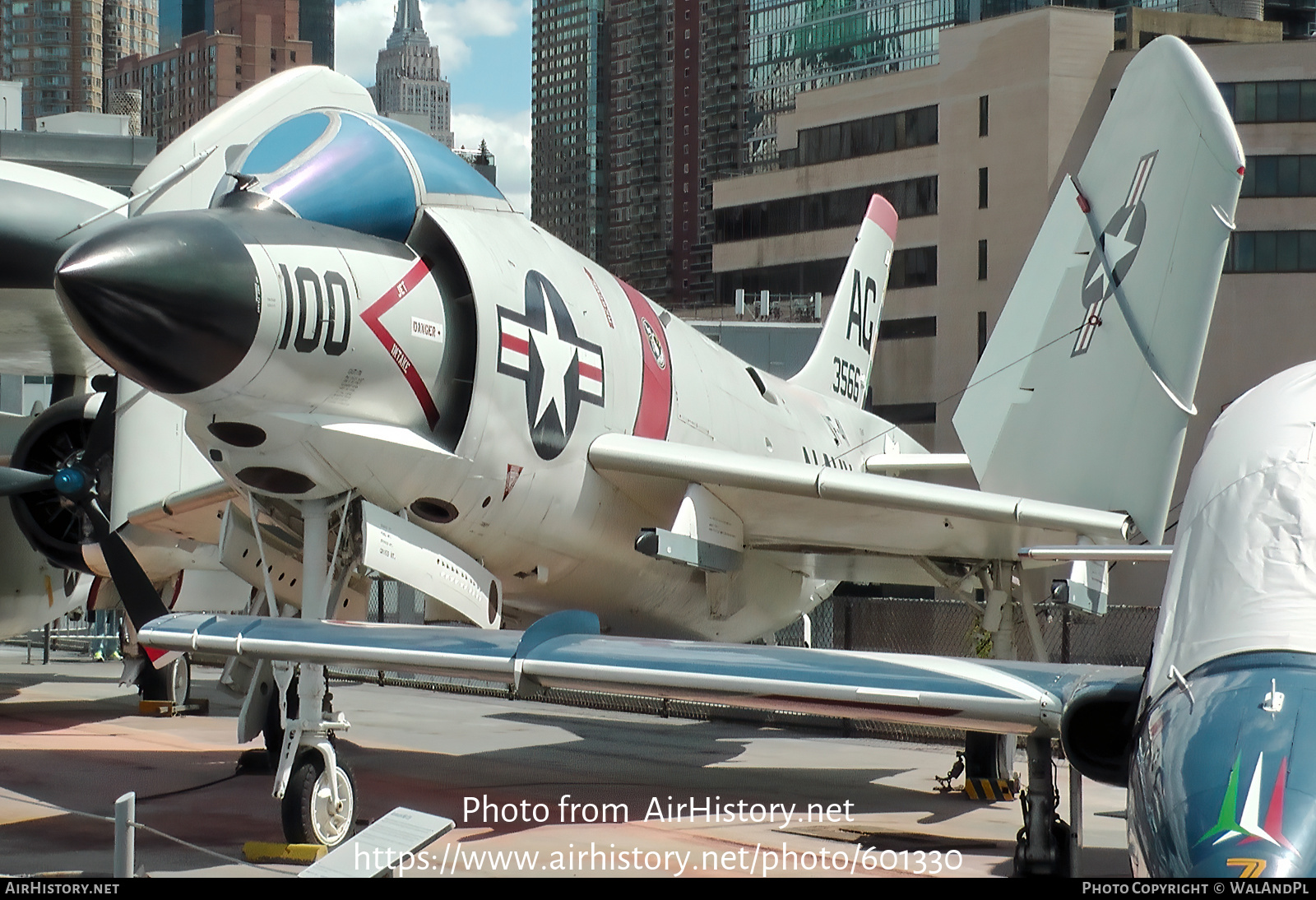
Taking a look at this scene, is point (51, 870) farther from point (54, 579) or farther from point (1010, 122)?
point (1010, 122)

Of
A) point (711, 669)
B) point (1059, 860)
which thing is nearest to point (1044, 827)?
point (1059, 860)

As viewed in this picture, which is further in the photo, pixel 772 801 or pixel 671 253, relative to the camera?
pixel 671 253

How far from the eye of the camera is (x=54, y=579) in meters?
16.7

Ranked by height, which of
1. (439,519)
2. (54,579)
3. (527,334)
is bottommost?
(54,579)

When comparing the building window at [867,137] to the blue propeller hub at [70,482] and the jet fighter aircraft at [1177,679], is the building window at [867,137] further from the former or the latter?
the jet fighter aircraft at [1177,679]

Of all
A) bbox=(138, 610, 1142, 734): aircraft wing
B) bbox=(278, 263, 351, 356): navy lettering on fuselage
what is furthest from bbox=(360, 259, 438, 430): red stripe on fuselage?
bbox=(138, 610, 1142, 734): aircraft wing

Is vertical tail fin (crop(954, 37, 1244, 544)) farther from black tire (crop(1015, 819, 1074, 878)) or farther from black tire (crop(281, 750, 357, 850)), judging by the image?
black tire (crop(281, 750, 357, 850))

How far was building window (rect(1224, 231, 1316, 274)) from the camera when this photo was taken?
57.0m

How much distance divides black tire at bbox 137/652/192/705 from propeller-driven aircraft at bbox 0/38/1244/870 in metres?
4.56

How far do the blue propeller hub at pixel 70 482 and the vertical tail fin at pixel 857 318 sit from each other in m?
8.86

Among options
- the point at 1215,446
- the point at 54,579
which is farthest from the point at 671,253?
the point at 1215,446

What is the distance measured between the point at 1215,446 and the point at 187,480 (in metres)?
9.40

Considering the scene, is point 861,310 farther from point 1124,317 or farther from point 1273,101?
point 1273,101

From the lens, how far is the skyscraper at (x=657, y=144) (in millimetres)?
160000
